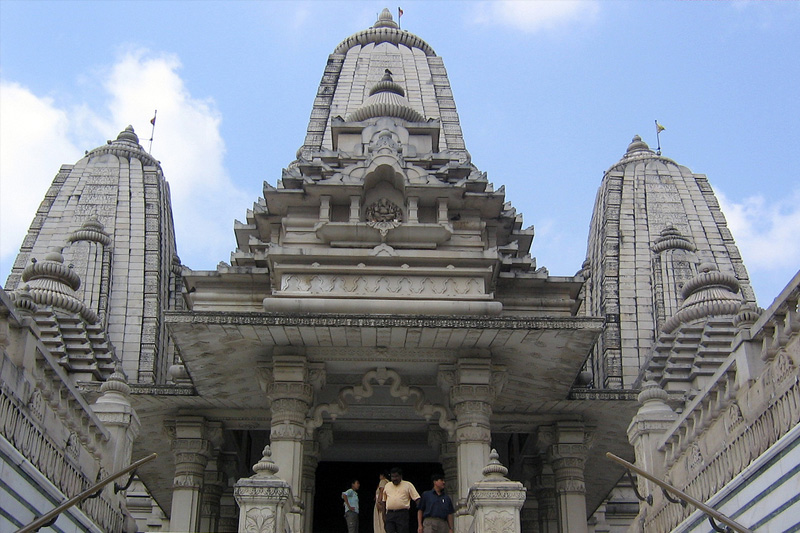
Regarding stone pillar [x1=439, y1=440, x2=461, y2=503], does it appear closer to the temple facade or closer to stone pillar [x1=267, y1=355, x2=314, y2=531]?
the temple facade

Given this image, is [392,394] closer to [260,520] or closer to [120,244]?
[260,520]

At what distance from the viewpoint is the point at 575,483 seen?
736 inches

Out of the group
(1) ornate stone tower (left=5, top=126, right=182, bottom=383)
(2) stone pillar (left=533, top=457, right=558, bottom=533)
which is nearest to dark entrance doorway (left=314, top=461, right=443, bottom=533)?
(2) stone pillar (left=533, top=457, right=558, bottom=533)

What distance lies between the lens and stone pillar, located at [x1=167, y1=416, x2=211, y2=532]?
60.0ft

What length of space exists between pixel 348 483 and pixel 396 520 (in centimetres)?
864

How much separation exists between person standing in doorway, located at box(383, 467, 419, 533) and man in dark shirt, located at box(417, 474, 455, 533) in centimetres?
34

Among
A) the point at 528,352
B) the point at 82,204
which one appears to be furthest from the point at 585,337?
the point at 82,204

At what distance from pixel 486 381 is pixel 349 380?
321 centimetres

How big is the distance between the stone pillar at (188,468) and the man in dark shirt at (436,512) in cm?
646

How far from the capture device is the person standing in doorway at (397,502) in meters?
13.9

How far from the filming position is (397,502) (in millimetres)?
13859

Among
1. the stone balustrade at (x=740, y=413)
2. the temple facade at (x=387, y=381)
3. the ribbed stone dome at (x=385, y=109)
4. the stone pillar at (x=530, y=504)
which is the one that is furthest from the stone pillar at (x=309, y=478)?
the ribbed stone dome at (x=385, y=109)

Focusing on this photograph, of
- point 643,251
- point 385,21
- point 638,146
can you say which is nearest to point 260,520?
point 643,251

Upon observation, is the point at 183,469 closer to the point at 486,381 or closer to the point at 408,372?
the point at 408,372
